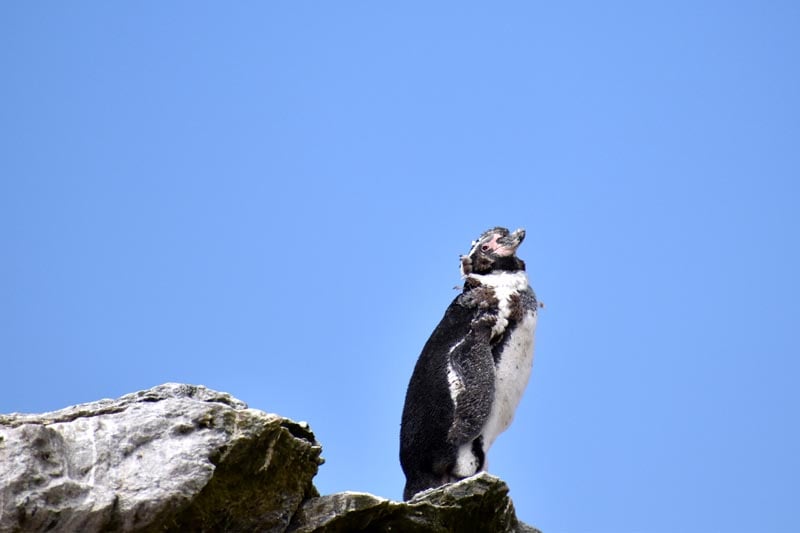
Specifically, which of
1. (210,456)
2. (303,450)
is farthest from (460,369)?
(210,456)

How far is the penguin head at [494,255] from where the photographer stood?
11195 mm

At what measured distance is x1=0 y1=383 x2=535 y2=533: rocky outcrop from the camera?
6074 mm

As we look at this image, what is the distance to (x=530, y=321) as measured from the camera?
10.9 metres

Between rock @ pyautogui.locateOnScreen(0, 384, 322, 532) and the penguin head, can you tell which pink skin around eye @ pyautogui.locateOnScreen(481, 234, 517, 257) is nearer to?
the penguin head

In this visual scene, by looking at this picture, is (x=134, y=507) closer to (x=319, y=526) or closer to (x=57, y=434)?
(x=57, y=434)

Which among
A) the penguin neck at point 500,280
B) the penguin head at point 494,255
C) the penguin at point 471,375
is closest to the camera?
the penguin at point 471,375

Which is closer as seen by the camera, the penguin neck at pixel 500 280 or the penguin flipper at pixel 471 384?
the penguin flipper at pixel 471 384

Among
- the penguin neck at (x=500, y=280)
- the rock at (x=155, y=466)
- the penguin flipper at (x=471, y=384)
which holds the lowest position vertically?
the rock at (x=155, y=466)

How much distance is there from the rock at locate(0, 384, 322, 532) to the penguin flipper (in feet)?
10.1

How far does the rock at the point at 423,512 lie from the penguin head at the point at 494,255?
3.75 m

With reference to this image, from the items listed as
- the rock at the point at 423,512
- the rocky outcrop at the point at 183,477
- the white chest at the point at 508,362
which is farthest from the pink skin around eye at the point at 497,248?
the rocky outcrop at the point at 183,477

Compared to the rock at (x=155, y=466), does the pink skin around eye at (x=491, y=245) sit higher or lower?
higher

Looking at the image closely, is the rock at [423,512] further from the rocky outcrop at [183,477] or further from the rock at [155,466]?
the rock at [155,466]

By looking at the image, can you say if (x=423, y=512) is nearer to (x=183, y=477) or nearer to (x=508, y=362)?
(x=183, y=477)
